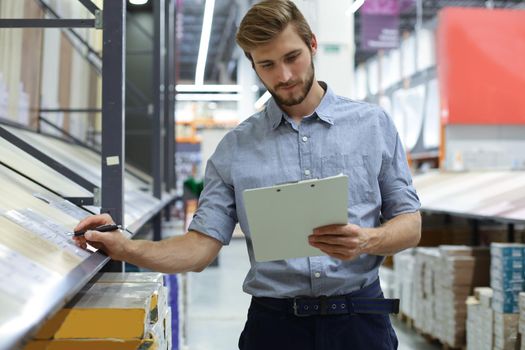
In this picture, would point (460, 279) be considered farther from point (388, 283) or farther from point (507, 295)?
point (388, 283)

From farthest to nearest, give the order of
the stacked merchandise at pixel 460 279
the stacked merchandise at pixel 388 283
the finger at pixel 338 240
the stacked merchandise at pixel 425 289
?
the stacked merchandise at pixel 388 283
the stacked merchandise at pixel 425 289
the stacked merchandise at pixel 460 279
the finger at pixel 338 240

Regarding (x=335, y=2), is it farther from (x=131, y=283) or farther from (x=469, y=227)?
(x=131, y=283)

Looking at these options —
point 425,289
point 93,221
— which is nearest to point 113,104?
point 93,221

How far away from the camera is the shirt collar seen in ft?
6.67

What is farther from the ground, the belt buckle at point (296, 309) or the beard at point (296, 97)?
the beard at point (296, 97)

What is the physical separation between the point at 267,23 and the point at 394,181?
2.19 feet

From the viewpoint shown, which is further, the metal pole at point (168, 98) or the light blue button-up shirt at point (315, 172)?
the metal pole at point (168, 98)

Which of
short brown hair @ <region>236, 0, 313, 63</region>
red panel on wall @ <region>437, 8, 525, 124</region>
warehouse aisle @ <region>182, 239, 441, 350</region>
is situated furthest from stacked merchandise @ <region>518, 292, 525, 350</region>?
red panel on wall @ <region>437, 8, 525, 124</region>

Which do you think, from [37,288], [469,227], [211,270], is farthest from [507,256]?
[211,270]

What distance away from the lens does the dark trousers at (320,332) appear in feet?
6.28

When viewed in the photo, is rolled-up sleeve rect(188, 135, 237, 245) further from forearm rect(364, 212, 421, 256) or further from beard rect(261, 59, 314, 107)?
forearm rect(364, 212, 421, 256)

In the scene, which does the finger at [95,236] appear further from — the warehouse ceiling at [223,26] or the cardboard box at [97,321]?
the warehouse ceiling at [223,26]

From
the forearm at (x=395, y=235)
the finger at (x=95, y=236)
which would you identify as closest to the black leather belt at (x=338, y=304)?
the forearm at (x=395, y=235)

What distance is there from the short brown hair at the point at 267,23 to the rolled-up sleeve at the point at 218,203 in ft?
1.25
